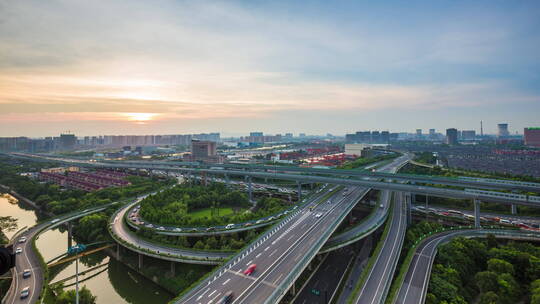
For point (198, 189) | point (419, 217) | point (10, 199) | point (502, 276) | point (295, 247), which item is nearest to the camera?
point (502, 276)

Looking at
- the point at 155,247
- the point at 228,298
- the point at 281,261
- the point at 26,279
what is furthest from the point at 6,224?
the point at 281,261

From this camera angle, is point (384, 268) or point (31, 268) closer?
point (384, 268)

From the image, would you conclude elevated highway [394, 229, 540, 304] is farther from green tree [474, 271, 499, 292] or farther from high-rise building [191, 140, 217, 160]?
high-rise building [191, 140, 217, 160]

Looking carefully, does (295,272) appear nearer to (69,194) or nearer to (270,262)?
(270,262)

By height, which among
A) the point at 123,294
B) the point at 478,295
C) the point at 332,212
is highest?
the point at 332,212

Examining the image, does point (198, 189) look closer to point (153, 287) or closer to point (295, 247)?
point (153, 287)

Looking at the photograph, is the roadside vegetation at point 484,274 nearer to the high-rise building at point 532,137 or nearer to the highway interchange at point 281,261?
the highway interchange at point 281,261

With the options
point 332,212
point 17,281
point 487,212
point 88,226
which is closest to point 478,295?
point 332,212

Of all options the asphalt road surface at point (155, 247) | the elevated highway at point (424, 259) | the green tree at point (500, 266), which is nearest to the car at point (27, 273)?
the asphalt road surface at point (155, 247)
